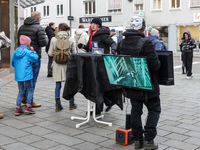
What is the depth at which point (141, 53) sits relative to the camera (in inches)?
168

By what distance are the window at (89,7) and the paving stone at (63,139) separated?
33.4 metres

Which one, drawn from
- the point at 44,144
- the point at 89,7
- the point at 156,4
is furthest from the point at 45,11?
the point at 44,144

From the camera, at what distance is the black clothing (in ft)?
13.7

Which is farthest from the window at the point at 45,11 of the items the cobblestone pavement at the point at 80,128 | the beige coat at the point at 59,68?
the beige coat at the point at 59,68

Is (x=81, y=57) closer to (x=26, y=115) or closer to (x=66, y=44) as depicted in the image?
(x=66, y=44)

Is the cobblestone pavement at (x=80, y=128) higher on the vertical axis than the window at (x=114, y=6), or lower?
lower

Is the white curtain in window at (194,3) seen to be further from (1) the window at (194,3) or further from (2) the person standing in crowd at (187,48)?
(2) the person standing in crowd at (187,48)

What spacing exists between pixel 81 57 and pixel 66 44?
116 centimetres

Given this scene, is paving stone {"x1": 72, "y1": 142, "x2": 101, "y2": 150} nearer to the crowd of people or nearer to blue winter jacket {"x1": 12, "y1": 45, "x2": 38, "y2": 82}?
the crowd of people

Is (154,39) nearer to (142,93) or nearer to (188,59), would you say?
(188,59)

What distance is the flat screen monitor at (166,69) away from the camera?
4.29m

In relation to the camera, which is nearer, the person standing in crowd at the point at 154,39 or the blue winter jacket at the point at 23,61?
the blue winter jacket at the point at 23,61

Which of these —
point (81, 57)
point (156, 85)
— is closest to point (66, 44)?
point (81, 57)

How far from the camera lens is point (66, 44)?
6512mm
